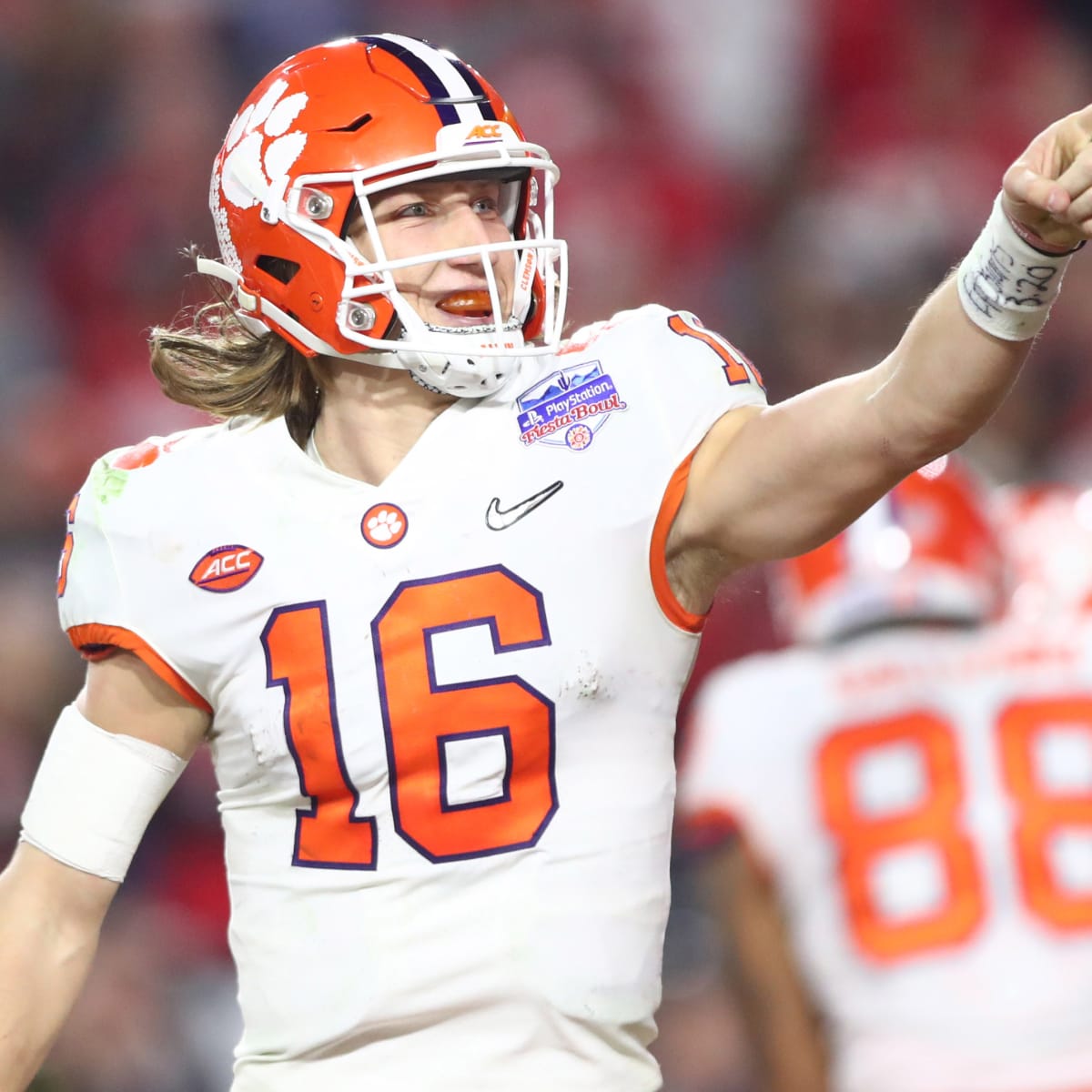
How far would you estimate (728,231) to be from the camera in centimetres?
562

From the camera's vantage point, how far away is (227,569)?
2199 mm

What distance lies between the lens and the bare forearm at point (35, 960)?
87.2 inches

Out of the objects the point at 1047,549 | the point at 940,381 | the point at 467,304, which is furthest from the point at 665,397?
the point at 1047,549

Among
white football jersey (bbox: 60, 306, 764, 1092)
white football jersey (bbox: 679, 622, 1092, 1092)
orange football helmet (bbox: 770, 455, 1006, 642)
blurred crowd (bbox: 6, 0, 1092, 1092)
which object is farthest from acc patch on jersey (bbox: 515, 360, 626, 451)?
blurred crowd (bbox: 6, 0, 1092, 1092)

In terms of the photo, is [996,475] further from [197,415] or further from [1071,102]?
[197,415]

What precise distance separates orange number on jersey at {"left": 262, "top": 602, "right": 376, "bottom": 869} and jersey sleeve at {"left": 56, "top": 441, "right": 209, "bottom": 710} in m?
0.15

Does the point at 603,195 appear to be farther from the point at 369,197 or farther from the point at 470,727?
the point at 470,727

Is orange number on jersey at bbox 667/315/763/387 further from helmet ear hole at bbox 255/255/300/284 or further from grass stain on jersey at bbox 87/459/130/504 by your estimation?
grass stain on jersey at bbox 87/459/130/504

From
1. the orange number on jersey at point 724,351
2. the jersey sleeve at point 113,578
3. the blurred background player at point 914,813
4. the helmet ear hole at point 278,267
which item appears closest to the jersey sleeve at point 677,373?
the orange number on jersey at point 724,351

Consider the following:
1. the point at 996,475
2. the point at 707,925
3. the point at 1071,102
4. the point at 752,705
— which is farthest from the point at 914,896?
the point at 1071,102

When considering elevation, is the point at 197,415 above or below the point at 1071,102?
below

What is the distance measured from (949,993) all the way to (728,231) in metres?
3.10

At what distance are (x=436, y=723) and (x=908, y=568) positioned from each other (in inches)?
52.5

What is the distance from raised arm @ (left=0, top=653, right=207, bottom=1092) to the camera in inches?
88.8
